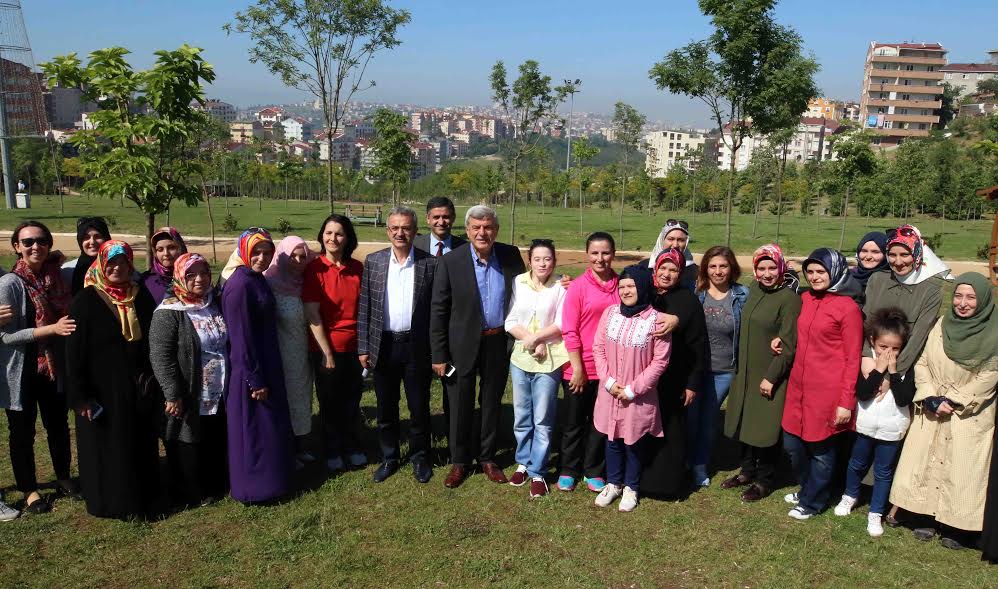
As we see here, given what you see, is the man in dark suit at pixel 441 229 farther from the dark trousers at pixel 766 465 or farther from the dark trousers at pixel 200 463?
the dark trousers at pixel 766 465

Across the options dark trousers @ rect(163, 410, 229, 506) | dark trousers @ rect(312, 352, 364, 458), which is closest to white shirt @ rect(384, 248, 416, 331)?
dark trousers @ rect(312, 352, 364, 458)

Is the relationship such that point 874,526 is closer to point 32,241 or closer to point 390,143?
point 32,241

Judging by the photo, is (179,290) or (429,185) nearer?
(179,290)

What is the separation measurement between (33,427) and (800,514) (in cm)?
509

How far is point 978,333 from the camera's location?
384 cm

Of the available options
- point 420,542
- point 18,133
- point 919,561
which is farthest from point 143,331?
point 18,133

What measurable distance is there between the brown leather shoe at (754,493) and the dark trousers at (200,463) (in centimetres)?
359

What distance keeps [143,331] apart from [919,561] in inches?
191

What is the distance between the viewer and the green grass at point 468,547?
3793mm

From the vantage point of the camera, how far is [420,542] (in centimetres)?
415

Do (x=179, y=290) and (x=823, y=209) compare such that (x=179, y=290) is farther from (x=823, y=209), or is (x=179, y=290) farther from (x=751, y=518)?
(x=823, y=209)

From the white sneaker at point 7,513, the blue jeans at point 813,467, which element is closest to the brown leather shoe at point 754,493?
the blue jeans at point 813,467

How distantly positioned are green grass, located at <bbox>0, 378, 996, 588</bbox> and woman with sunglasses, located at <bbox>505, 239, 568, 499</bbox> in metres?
0.46

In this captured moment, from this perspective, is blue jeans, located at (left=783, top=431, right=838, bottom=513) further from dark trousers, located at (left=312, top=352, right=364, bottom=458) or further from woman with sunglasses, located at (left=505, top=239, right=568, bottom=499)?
dark trousers, located at (left=312, top=352, right=364, bottom=458)
